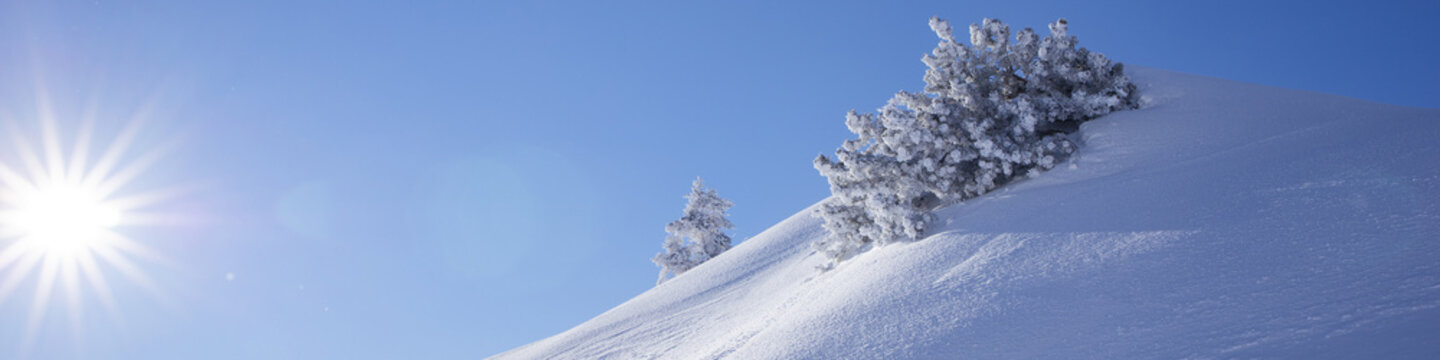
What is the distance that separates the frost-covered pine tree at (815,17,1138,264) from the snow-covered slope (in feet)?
1.47

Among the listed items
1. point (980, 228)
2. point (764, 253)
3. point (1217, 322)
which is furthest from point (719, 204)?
point (1217, 322)

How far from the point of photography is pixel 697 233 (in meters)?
29.5

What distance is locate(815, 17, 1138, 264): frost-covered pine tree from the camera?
33.1ft

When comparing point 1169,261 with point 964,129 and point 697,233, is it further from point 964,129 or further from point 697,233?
point 697,233

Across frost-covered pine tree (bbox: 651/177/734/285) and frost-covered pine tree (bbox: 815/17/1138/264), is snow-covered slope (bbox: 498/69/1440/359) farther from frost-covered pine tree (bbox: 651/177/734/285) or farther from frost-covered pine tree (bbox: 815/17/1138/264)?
frost-covered pine tree (bbox: 651/177/734/285)

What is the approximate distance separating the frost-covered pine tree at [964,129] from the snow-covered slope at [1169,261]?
449 millimetres

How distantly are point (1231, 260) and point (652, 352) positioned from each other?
6962mm

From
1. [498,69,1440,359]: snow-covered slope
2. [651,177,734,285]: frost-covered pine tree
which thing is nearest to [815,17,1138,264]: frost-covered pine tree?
[498,69,1440,359]: snow-covered slope

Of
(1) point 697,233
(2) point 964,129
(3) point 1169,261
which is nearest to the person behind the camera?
(3) point 1169,261

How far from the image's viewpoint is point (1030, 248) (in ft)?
23.7

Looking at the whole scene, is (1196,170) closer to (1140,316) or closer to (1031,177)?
(1031,177)

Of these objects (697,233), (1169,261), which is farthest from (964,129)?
(697,233)

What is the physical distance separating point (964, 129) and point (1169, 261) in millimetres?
4853

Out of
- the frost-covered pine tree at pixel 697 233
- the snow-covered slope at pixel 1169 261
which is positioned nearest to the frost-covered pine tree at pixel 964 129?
the snow-covered slope at pixel 1169 261
